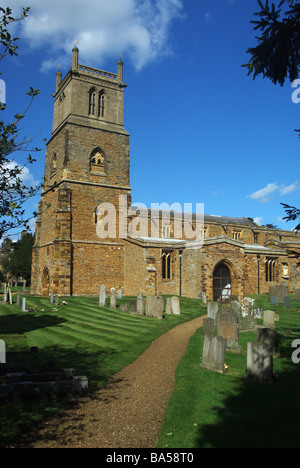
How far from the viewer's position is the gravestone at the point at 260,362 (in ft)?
26.1

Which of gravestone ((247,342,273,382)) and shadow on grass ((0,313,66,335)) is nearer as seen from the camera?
gravestone ((247,342,273,382))

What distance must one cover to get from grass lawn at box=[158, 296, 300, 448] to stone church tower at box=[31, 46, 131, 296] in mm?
18050

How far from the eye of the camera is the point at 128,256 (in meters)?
28.2

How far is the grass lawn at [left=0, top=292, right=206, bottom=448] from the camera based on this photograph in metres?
6.39

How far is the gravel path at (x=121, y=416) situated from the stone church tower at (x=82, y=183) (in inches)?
687

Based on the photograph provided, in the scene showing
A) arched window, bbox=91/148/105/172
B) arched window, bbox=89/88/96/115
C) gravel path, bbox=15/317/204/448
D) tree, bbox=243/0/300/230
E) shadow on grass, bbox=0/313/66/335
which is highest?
arched window, bbox=89/88/96/115

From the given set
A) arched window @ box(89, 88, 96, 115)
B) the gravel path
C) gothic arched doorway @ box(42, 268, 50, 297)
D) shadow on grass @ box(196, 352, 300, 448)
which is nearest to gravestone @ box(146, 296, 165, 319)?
the gravel path

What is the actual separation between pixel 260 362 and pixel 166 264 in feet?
65.9

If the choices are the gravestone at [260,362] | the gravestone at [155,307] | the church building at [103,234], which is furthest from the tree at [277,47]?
the church building at [103,234]

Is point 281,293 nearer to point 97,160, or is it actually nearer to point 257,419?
point 97,160

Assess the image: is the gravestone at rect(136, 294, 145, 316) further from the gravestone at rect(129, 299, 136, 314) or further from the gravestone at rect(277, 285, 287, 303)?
the gravestone at rect(277, 285, 287, 303)

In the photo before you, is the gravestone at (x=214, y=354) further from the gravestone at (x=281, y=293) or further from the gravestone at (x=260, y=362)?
the gravestone at (x=281, y=293)
